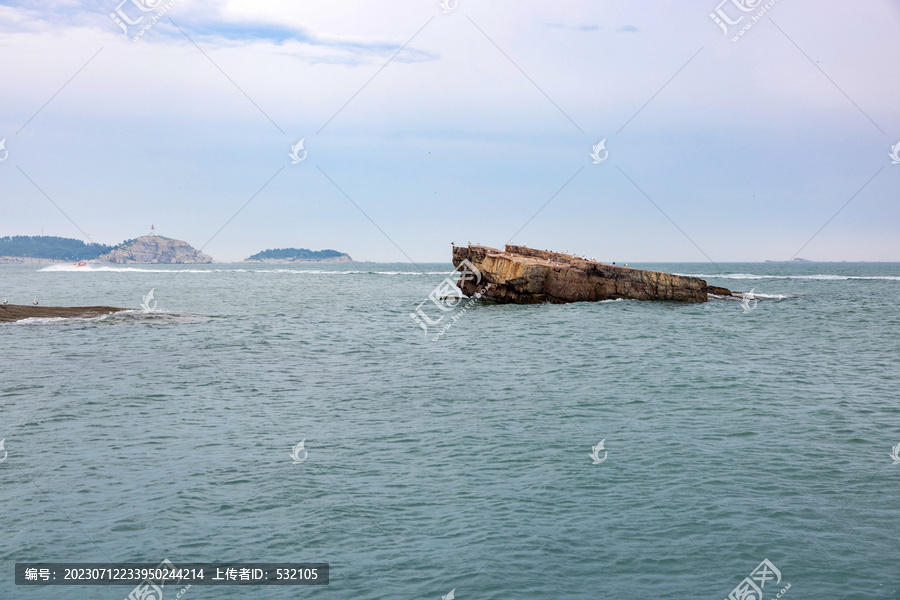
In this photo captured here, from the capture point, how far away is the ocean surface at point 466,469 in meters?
10.5

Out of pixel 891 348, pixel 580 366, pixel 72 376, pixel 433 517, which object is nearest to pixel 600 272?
pixel 891 348

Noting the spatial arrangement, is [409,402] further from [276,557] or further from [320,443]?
[276,557]

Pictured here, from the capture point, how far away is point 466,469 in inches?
589

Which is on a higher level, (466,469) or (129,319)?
(129,319)

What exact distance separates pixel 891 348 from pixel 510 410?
25.0 meters

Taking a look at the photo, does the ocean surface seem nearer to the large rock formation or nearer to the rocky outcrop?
the rocky outcrop

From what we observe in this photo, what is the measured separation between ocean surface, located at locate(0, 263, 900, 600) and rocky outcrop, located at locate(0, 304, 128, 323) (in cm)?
1319

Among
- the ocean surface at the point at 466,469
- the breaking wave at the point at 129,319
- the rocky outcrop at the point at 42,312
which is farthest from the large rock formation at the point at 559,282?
the rocky outcrop at the point at 42,312

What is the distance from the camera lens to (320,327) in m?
45.0

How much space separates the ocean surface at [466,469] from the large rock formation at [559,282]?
72.8 feet

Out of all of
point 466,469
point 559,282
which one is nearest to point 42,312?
point 559,282

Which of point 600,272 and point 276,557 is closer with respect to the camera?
point 276,557

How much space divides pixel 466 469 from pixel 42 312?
40473 millimetres

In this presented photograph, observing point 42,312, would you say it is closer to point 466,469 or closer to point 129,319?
point 129,319
